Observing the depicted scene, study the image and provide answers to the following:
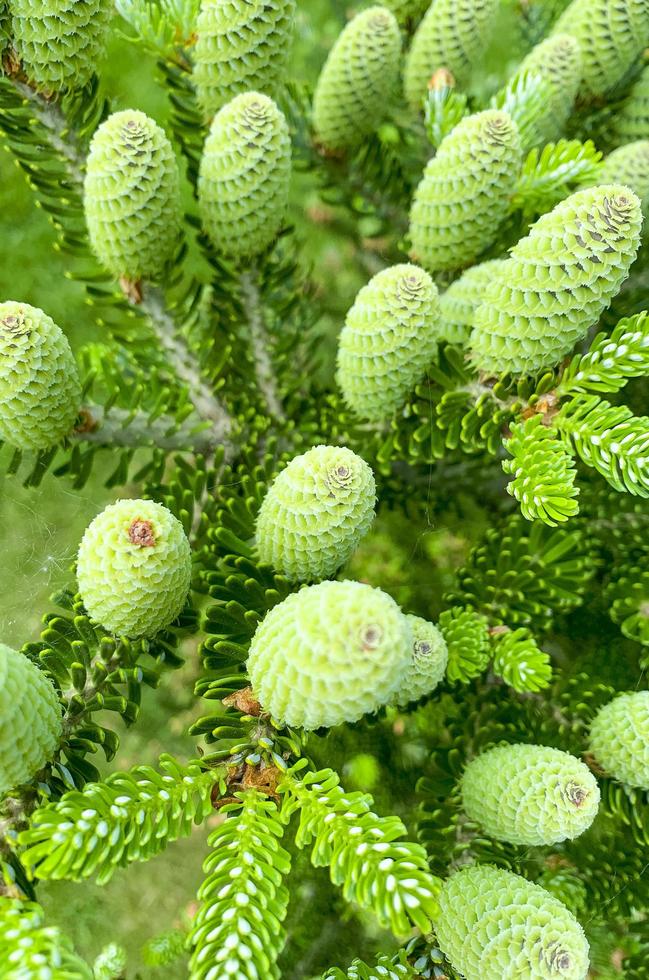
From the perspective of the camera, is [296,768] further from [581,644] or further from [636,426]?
[581,644]

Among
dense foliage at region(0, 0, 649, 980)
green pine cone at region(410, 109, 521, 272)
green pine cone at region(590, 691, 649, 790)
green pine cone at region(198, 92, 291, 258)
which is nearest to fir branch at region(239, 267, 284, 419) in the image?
dense foliage at region(0, 0, 649, 980)

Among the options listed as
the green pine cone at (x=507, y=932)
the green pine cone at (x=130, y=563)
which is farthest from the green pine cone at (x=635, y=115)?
the green pine cone at (x=507, y=932)

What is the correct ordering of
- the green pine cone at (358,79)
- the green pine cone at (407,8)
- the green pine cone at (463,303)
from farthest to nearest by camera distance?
the green pine cone at (407,8), the green pine cone at (358,79), the green pine cone at (463,303)

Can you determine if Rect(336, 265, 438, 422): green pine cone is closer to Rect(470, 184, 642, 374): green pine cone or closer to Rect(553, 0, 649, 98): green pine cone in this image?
Rect(470, 184, 642, 374): green pine cone

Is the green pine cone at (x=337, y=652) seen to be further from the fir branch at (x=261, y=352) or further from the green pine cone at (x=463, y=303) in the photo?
the fir branch at (x=261, y=352)

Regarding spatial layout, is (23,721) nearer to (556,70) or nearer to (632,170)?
(632,170)

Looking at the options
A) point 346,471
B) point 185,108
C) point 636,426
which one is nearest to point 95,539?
point 346,471

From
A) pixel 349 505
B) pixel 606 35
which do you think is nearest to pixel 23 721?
pixel 349 505
